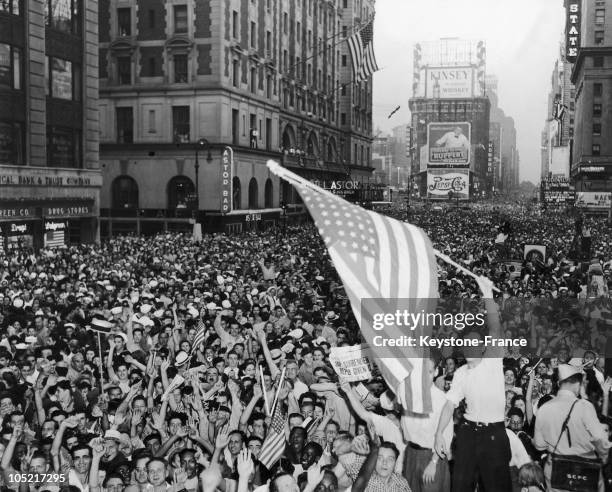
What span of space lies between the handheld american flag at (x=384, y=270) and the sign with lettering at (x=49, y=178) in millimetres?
28828

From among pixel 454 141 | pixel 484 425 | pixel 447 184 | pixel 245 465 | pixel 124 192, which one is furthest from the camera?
pixel 454 141

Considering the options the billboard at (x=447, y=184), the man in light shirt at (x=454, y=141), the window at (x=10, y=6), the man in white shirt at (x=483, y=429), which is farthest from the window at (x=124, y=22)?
the man in light shirt at (x=454, y=141)

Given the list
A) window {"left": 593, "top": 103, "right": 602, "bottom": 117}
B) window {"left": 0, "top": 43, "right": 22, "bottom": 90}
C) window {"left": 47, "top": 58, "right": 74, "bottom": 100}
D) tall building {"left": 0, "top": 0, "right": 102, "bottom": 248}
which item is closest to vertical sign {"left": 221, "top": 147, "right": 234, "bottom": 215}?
tall building {"left": 0, "top": 0, "right": 102, "bottom": 248}

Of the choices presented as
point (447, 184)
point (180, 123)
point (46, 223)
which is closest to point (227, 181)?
point (180, 123)

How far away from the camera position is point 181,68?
55188 millimetres

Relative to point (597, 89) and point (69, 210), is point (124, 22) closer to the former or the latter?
point (69, 210)

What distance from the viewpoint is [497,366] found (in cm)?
702

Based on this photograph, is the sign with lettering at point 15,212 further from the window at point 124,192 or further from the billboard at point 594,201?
the billboard at point 594,201

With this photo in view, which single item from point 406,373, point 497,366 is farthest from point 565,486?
point 406,373

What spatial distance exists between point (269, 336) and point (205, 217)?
132ft

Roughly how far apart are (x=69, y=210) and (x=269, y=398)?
31.1 m

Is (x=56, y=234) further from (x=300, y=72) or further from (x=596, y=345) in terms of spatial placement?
(x=300, y=72)

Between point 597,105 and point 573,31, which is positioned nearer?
point 597,105

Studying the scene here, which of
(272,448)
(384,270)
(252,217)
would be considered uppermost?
(384,270)
